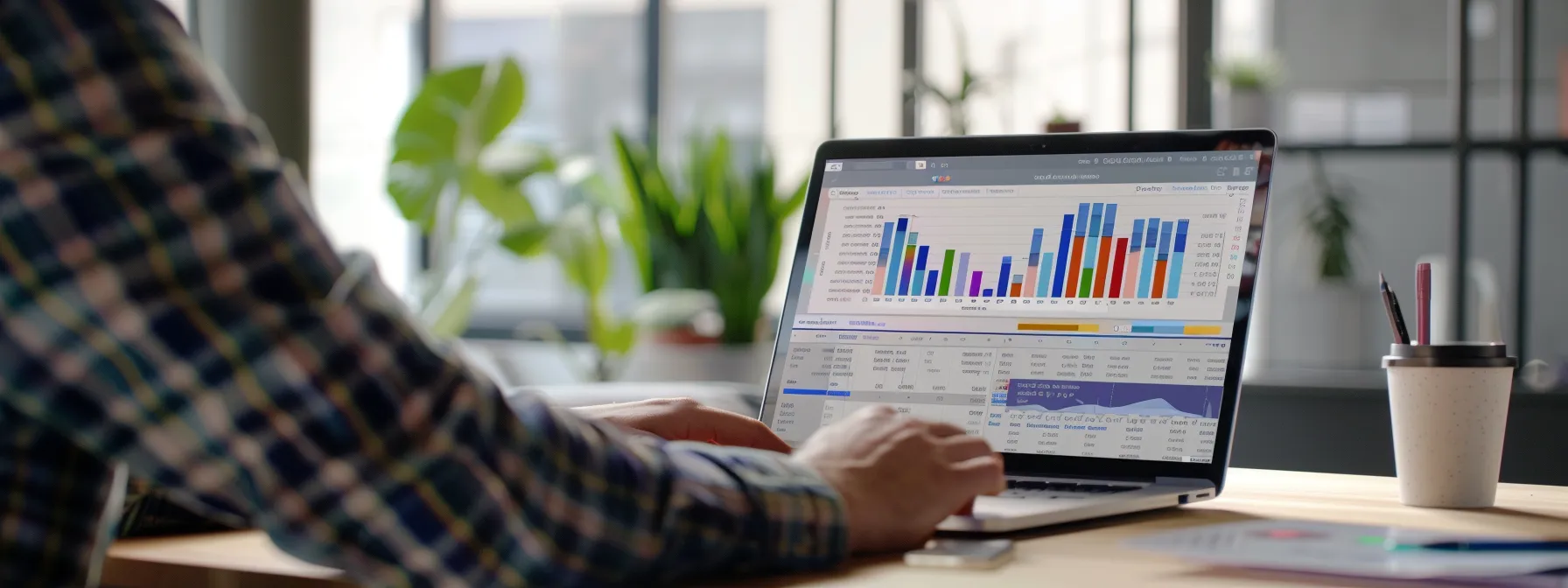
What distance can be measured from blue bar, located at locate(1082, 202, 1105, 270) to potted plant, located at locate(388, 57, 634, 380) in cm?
296

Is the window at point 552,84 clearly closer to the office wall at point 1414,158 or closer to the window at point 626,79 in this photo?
the window at point 626,79

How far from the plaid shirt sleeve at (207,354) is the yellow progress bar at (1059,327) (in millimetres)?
522

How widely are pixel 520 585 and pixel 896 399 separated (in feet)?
1.66

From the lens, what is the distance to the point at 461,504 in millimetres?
580

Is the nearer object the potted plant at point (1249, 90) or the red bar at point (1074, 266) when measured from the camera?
the red bar at point (1074, 266)

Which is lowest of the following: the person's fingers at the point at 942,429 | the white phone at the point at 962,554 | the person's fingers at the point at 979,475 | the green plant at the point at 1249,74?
the white phone at the point at 962,554

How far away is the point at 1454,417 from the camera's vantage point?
963 millimetres

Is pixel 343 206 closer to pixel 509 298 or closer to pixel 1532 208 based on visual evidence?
pixel 509 298

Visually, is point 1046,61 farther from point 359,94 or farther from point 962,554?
point 962,554

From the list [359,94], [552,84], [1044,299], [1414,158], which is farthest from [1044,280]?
[359,94]

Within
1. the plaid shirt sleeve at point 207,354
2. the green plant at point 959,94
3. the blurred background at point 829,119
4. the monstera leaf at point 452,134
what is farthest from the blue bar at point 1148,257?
the monstera leaf at point 452,134

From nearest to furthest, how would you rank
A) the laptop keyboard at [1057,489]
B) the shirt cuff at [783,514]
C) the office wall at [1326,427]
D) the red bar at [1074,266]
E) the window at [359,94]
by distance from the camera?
the shirt cuff at [783,514], the laptop keyboard at [1057,489], the red bar at [1074,266], the office wall at [1326,427], the window at [359,94]

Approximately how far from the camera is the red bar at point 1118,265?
104cm

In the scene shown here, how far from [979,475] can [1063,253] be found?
306 mm
